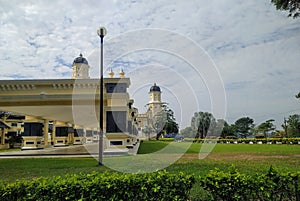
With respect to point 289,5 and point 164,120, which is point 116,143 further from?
point 164,120

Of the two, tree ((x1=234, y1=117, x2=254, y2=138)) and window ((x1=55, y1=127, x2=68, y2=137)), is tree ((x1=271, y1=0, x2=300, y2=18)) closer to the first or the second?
window ((x1=55, y1=127, x2=68, y2=137))

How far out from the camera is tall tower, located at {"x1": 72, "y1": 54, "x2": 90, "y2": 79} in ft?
83.8

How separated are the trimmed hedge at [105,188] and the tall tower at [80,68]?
2138 centimetres

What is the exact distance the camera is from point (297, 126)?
4362 cm

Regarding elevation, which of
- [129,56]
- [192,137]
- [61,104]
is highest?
[129,56]

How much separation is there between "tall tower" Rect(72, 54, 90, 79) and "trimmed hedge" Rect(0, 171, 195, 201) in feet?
70.1

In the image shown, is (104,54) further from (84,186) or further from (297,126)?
(297,126)

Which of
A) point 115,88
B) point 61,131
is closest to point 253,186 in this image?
point 115,88

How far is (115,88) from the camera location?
1455 centimetres

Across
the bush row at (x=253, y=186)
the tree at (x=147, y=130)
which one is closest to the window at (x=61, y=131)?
the tree at (x=147, y=130)

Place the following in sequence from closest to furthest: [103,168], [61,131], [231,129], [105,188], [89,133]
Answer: [105,188], [103,168], [61,131], [89,133], [231,129]

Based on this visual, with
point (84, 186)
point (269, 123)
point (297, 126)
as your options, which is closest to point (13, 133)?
point (84, 186)

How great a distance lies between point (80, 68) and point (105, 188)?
24.5m

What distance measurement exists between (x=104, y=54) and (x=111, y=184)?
7.70 metres
